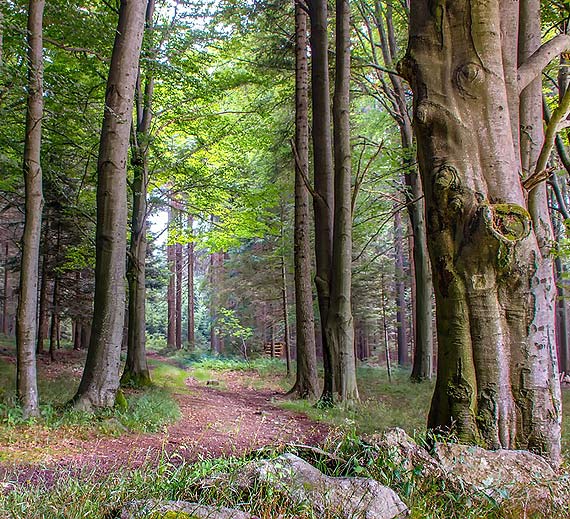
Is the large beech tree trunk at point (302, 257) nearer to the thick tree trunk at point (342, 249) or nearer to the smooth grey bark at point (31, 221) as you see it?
the thick tree trunk at point (342, 249)

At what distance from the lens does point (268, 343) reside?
2795cm

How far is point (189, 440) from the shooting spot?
5.64m

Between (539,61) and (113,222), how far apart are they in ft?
20.2

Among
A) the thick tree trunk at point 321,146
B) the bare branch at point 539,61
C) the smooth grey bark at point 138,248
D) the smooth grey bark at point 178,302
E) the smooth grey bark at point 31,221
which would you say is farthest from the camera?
the smooth grey bark at point 178,302

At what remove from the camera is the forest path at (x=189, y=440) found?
150 inches

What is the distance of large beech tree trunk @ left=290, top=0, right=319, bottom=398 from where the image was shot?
10.1m

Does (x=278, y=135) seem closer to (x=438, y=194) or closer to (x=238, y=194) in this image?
(x=238, y=194)

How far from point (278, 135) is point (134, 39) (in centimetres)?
690

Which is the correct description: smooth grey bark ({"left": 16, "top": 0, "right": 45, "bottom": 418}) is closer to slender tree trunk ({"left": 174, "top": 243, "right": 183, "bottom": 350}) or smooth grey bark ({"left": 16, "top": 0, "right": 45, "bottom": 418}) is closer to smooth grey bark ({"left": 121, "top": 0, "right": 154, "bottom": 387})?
smooth grey bark ({"left": 121, "top": 0, "right": 154, "bottom": 387})

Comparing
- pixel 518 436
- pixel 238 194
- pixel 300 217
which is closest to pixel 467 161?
pixel 518 436

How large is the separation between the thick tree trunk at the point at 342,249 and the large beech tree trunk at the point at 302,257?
39.9 inches

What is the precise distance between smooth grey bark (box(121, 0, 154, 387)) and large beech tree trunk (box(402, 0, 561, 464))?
845cm

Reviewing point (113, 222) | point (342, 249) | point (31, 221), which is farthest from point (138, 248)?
point (342, 249)

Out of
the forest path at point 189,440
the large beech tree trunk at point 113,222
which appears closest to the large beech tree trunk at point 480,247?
the forest path at point 189,440
